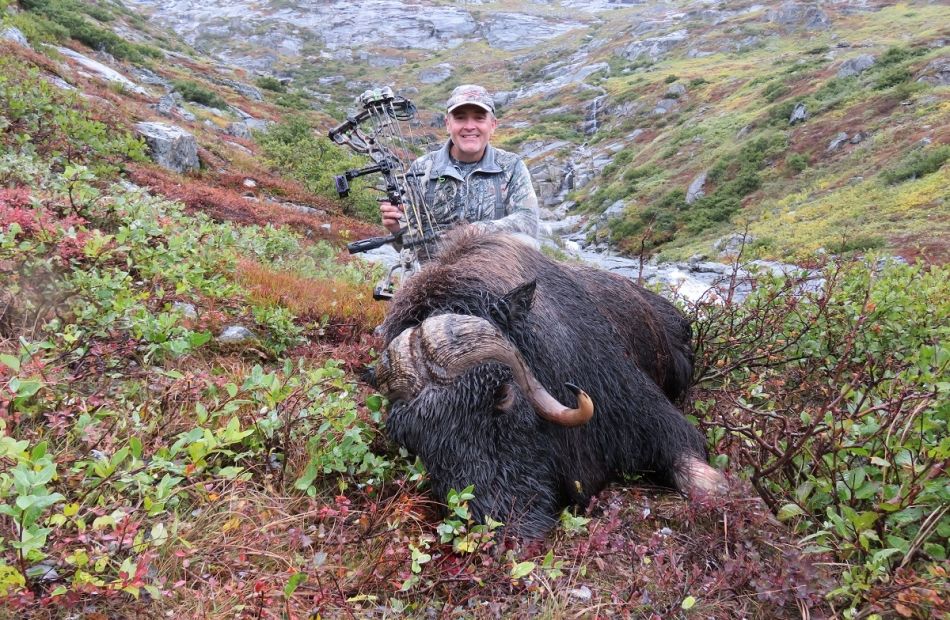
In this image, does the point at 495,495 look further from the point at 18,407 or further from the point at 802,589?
the point at 18,407

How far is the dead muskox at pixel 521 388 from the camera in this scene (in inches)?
103

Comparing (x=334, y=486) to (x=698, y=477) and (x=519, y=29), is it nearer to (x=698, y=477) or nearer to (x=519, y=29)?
(x=698, y=477)

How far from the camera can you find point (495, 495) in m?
2.56

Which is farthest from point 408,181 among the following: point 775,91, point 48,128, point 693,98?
point 693,98

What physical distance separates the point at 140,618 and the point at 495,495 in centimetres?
145

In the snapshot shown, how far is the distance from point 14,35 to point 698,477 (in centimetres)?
2181

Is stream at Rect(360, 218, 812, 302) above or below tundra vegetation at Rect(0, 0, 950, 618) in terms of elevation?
below

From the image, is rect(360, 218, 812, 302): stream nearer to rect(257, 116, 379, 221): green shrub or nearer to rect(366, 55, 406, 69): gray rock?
rect(257, 116, 379, 221): green shrub

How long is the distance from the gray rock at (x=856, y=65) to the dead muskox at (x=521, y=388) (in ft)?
128

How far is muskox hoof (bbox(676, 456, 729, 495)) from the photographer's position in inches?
124

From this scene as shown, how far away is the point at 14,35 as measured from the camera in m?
16.0

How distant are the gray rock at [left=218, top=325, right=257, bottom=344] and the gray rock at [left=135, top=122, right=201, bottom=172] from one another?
10932 mm

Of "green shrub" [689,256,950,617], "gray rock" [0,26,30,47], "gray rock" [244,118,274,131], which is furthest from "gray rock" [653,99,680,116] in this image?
"green shrub" [689,256,950,617]

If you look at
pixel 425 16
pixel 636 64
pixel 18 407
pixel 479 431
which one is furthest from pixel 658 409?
pixel 425 16
